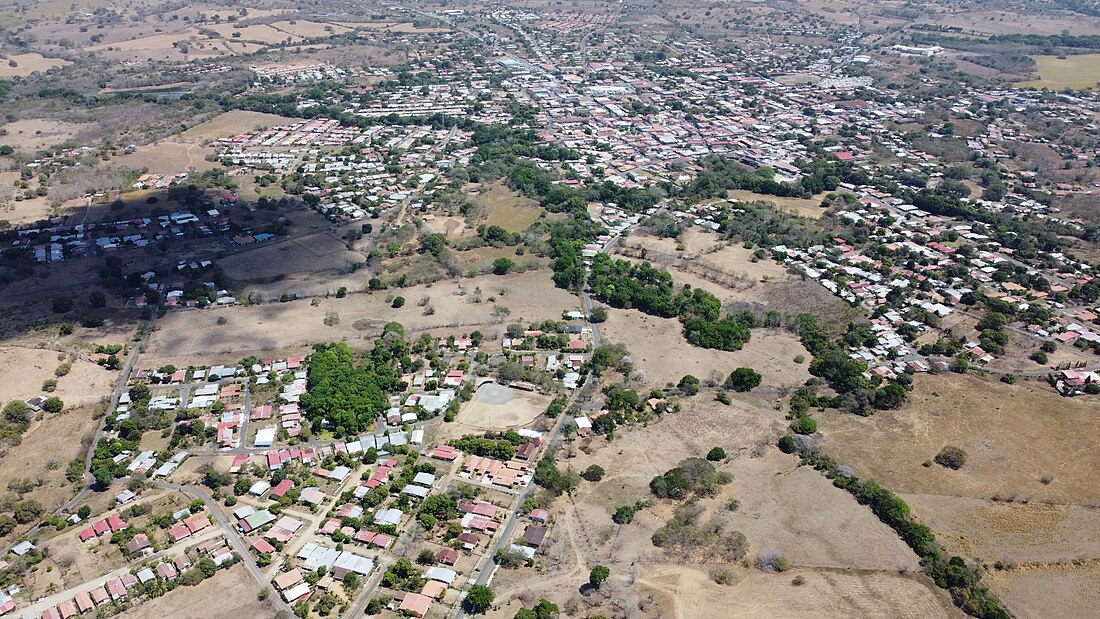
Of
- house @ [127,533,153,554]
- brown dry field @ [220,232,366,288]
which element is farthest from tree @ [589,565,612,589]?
brown dry field @ [220,232,366,288]

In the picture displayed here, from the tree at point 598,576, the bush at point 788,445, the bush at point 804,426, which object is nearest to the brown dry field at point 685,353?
the bush at point 804,426

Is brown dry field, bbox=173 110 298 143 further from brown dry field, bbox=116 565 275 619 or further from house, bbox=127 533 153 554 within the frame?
brown dry field, bbox=116 565 275 619

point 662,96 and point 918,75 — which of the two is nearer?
point 662,96

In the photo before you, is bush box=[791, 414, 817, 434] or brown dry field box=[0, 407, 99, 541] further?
bush box=[791, 414, 817, 434]

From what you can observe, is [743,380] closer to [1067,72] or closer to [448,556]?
[448,556]

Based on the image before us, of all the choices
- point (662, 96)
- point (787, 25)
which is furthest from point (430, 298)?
point (787, 25)

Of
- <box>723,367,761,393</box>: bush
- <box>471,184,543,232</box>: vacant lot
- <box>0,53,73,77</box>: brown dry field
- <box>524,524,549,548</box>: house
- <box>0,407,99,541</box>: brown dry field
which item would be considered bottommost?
<box>0,53,73,77</box>: brown dry field

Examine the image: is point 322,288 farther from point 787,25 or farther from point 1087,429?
point 787,25
